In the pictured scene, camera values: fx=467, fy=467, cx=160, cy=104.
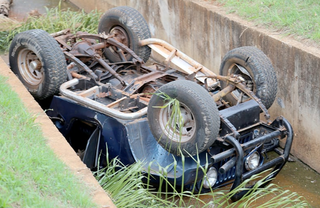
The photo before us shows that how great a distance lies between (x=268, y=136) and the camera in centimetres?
470

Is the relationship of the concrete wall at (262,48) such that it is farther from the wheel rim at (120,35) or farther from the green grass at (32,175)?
the green grass at (32,175)

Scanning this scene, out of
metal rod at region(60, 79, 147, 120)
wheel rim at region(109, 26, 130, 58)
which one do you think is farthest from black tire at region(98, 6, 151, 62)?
metal rod at region(60, 79, 147, 120)

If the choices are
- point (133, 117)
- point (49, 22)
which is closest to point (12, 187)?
point (133, 117)

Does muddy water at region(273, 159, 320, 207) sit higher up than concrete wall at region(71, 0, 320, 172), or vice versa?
concrete wall at region(71, 0, 320, 172)

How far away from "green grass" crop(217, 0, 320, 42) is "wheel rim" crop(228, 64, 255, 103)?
1218 millimetres

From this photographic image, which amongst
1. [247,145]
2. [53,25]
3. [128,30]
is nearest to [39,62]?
[128,30]

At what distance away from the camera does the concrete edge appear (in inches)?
134

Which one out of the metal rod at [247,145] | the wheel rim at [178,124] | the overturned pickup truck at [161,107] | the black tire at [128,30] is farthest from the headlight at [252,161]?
the black tire at [128,30]

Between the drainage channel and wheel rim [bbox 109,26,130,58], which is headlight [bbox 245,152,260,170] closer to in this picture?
the drainage channel

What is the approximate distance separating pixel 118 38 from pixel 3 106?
103 inches

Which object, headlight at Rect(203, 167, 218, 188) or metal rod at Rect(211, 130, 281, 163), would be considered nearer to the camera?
metal rod at Rect(211, 130, 281, 163)

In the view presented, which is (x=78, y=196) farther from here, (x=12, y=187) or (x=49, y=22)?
(x=49, y=22)

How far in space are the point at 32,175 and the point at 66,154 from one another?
55cm

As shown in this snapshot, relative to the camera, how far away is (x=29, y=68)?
230 inches
